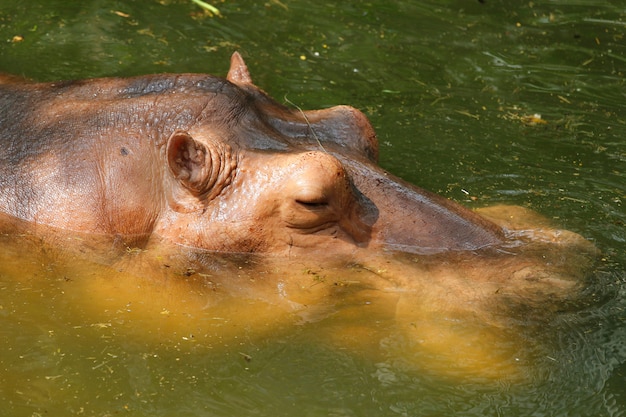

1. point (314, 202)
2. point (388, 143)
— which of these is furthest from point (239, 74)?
point (388, 143)

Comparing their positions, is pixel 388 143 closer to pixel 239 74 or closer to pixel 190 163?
pixel 239 74

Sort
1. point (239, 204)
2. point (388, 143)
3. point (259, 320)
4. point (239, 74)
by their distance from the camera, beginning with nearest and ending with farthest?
1. point (259, 320)
2. point (239, 204)
3. point (239, 74)
4. point (388, 143)

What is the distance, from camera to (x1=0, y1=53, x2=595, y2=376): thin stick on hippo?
568cm

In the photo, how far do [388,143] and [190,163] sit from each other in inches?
121

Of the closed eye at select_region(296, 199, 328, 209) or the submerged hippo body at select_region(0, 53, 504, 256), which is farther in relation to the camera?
the submerged hippo body at select_region(0, 53, 504, 256)

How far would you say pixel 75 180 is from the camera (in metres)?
5.81

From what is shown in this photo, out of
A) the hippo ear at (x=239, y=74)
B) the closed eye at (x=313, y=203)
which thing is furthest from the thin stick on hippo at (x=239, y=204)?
the hippo ear at (x=239, y=74)

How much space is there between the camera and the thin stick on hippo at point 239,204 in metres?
5.68

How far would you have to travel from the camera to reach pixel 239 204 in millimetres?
5781

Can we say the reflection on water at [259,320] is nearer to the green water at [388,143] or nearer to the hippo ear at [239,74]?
the green water at [388,143]

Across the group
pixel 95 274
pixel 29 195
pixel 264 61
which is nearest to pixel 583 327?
pixel 95 274

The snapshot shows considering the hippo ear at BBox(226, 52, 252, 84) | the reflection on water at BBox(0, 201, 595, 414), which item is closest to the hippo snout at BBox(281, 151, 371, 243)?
the reflection on water at BBox(0, 201, 595, 414)

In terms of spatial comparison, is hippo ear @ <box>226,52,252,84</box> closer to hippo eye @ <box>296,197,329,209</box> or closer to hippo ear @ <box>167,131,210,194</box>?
hippo ear @ <box>167,131,210,194</box>

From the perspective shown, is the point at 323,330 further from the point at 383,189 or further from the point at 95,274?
the point at 95,274
